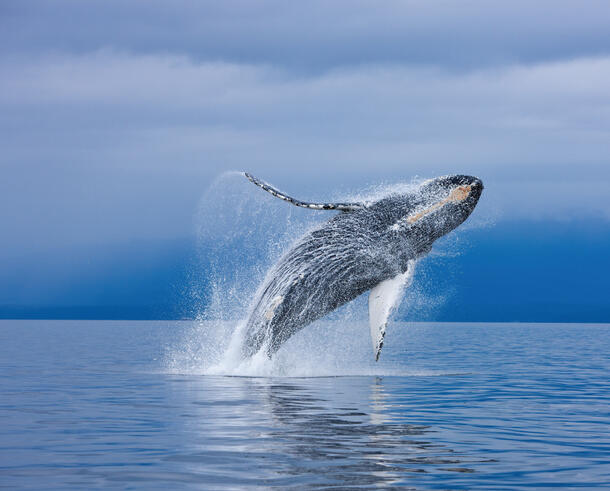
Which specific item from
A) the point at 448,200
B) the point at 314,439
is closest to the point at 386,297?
the point at 448,200

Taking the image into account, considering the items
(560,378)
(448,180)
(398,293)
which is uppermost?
(448,180)

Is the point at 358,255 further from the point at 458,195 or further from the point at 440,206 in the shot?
the point at 458,195

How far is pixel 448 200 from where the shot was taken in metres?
18.0

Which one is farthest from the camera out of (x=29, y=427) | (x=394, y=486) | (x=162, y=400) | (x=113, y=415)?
(x=162, y=400)

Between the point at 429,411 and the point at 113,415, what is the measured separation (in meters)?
5.13

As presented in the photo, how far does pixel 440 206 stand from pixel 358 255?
197 centimetres

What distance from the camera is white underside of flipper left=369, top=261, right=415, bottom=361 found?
1891 centimetres

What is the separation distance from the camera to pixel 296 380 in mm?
19984

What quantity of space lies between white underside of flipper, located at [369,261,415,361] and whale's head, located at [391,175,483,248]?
39.3 inches

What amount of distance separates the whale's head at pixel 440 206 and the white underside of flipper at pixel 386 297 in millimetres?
998

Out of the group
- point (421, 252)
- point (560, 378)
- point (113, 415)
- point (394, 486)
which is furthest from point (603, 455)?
point (560, 378)

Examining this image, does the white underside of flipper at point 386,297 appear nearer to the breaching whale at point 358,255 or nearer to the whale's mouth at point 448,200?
the breaching whale at point 358,255

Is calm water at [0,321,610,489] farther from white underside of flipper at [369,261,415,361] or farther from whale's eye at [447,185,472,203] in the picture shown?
whale's eye at [447,185,472,203]

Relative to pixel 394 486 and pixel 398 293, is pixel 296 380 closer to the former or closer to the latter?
pixel 398 293
